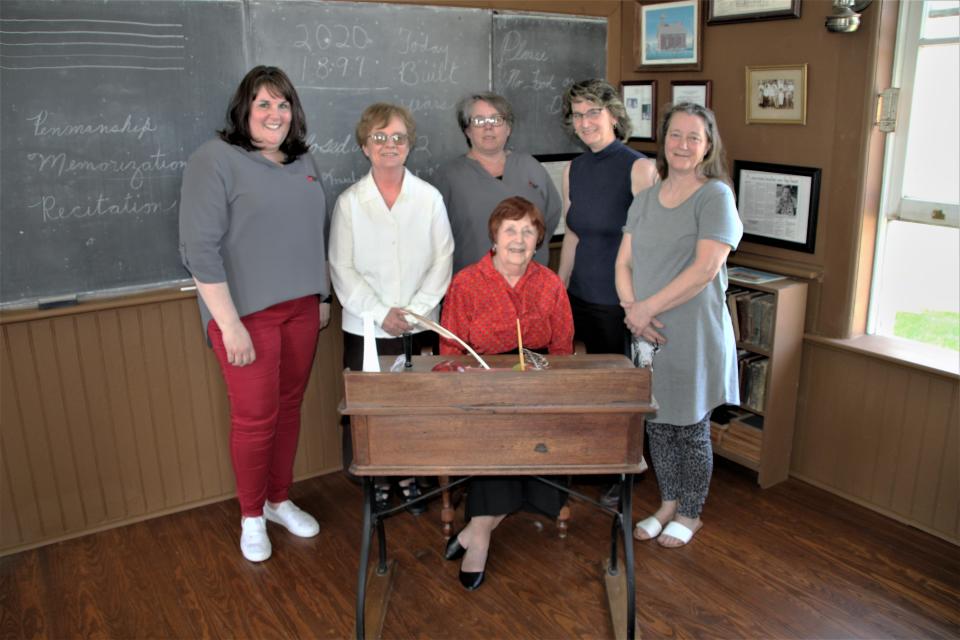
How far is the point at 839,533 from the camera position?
316 centimetres

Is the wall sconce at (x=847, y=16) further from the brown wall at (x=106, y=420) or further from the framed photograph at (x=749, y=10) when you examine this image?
the brown wall at (x=106, y=420)

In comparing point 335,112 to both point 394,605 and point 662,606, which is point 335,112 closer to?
point 394,605

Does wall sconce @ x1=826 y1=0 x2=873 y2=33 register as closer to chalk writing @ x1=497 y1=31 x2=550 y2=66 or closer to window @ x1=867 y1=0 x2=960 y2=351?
window @ x1=867 y1=0 x2=960 y2=351

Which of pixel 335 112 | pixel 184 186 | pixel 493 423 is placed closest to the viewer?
pixel 493 423

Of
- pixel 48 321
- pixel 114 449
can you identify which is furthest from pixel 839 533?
pixel 48 321

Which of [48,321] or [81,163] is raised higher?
[81,163]

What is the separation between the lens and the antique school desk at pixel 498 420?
2143 mm

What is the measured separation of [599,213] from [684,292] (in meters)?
Result: 0.51

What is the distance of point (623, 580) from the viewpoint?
2.82m

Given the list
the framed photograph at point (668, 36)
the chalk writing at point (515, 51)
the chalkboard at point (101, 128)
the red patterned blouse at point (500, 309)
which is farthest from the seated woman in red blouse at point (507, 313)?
the framed photograph at point (668, 36)

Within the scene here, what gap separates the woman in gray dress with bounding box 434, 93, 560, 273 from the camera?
10.4 ft

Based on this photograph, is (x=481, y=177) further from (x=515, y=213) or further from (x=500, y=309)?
(x=500, y=309)

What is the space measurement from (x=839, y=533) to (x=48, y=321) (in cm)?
302

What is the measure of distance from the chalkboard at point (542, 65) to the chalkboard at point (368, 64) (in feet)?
0.38
